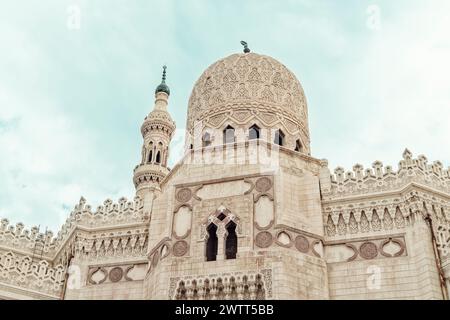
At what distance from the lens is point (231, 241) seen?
48.1 feet

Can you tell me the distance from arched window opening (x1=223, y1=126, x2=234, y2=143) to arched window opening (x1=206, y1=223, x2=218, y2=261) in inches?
140

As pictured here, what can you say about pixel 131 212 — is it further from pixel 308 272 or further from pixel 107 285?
pixel 308 272

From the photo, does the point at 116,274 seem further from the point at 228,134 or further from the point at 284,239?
the point at 228,134

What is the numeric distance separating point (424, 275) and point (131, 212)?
8743mm

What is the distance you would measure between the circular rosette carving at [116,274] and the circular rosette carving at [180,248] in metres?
2.24

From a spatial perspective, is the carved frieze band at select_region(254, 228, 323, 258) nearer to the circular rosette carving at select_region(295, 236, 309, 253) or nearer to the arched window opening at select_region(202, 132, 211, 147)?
the circular rosette carving at select_region(295, 236, 309, 253)

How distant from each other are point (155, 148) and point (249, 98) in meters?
11.2

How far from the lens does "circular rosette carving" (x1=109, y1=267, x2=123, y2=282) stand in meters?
15.9

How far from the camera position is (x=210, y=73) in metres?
19.3

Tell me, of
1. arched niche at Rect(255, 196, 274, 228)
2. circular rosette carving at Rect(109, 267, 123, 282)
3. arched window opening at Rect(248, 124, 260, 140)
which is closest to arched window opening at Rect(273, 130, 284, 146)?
arched window opening at Rect(248, 124, 260, 140)

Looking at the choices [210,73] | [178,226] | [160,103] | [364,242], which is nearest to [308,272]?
[364,242]

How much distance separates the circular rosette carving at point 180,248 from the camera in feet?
48.0

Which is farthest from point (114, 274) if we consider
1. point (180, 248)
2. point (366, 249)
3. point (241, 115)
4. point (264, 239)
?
point (366, 249)

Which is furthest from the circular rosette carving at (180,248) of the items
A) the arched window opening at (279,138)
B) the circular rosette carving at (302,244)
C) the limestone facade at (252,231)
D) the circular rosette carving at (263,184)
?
the arched window opening at (279,138)
